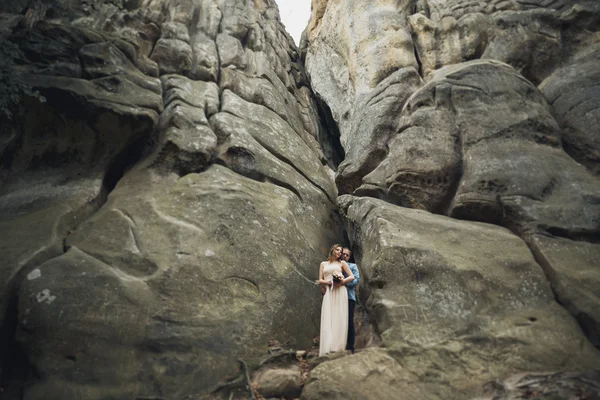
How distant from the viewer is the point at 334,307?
829 centimetres

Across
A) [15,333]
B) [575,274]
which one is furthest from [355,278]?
[15,333]

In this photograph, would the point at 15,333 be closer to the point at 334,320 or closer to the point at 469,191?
the point at 334,320

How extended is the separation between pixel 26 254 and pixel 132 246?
2.05 meters

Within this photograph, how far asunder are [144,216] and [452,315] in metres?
7.35

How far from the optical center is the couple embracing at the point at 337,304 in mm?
7984

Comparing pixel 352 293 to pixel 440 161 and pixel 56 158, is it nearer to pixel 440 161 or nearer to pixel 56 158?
pixel 440 161

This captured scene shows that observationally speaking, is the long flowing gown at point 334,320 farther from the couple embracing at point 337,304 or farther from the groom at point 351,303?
the groom at point 351,303

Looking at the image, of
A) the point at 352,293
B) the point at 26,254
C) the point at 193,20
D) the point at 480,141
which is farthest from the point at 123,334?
the point at 193,20

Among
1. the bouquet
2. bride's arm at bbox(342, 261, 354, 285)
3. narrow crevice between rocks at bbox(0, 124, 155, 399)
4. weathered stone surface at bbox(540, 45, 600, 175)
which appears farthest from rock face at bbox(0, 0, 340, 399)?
weathered stone surface at bbox(540, 45, 600, 175)

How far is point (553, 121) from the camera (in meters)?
11.4

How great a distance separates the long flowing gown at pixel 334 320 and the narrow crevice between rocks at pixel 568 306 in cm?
414

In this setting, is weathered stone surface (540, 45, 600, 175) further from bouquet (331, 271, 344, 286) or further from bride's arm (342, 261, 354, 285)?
bouquet (331, 271, 344, 286)

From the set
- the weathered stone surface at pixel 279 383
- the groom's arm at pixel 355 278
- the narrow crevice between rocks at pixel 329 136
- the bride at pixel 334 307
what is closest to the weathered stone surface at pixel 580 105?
the groom's arm at pixel 355 278

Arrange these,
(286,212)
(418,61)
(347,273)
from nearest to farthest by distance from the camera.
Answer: (347,273), (286,212), (418,61)
